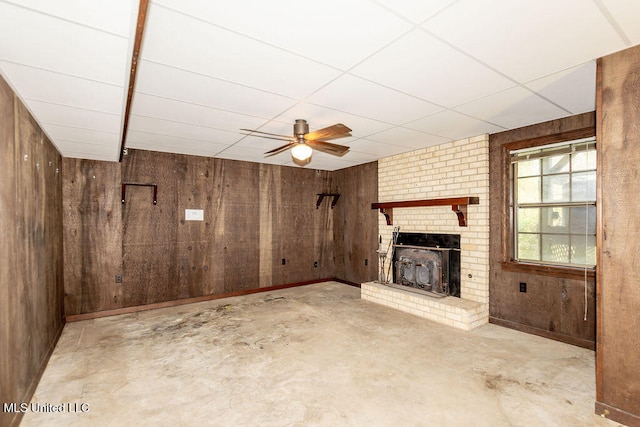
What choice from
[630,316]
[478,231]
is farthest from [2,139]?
[478,231]

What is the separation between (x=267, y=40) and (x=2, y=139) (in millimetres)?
1811

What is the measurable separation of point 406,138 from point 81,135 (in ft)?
12.5

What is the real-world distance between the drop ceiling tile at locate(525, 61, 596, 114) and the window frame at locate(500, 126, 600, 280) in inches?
13.9

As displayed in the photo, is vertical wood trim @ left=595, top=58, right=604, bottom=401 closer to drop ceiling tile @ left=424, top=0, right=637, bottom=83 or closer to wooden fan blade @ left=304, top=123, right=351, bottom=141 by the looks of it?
drop ceiling tile @ left=424, top=0, right=637, bottom=83

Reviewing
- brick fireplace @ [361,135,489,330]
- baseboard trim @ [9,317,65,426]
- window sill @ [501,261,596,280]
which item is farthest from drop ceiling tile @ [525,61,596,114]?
baseboard trim @ [9,317,65,426]

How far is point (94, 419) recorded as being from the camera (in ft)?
6.94

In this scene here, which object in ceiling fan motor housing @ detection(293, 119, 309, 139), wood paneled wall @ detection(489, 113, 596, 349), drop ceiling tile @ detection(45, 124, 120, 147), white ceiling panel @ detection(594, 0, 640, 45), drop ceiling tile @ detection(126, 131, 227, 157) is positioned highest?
white ceiling panel @ detection(594, 0, 640, 45)

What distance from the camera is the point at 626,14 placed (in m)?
1.69

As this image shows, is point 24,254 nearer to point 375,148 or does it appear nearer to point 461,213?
point 375,148

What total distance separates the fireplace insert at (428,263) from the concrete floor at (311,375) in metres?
0.73

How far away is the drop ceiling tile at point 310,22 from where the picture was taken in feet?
5.20

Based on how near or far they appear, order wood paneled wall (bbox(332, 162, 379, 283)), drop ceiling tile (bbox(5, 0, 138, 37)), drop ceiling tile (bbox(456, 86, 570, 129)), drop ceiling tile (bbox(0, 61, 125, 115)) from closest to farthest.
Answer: drop ceiling tile (bbox(5, 0, 138, 37)) → drop ceiling tile (bbox(0, 61, 125, 115)) → drop ceiling tile (bbox(456, 86, 570, 129)) → wood paneled wall (bbox(332, 162, 379, 283))

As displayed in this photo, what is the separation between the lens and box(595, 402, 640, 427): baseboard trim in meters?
2.01

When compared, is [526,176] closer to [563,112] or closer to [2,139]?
[563,112]
